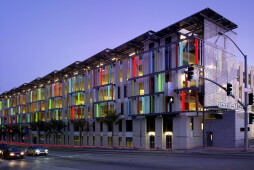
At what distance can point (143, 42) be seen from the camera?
53969 mm

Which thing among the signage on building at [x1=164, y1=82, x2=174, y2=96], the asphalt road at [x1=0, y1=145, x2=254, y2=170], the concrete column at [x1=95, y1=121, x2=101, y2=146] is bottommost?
the concrete column at [x1=95, y1=121, x2=101, y2=146]

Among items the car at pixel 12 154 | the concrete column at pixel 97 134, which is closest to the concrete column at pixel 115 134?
the concrete column at pixel 97 134

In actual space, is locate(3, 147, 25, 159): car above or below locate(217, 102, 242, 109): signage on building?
below

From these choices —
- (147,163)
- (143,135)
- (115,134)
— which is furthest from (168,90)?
(147,163)

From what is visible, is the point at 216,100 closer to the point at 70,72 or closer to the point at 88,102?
the point at 88,102

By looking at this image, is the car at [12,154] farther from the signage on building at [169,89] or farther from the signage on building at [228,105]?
the signage on building at [228,105]

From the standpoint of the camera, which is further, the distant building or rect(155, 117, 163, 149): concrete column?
rect(155, 117, 163, 149): concrete column

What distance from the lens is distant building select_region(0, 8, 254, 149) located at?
4462 cm

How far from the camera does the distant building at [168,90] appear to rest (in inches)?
1757

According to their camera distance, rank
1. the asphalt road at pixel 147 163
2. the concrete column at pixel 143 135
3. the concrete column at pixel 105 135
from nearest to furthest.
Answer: the asphalt road at pixel 147 163
the concrete column at pixel 143 135
the concrete column at pixel 105 135

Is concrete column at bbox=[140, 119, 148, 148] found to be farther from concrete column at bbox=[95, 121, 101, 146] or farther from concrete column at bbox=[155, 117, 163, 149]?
concrete column at bbox=[95, 121, 101, 146]

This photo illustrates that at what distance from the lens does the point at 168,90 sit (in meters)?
44.8

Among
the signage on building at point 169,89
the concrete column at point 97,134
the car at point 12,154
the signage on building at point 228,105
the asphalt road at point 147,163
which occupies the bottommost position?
the concrete column at point 97,134

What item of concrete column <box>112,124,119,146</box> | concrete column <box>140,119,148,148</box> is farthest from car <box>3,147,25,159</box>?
concrete column <box>112,124,119,146</box>
